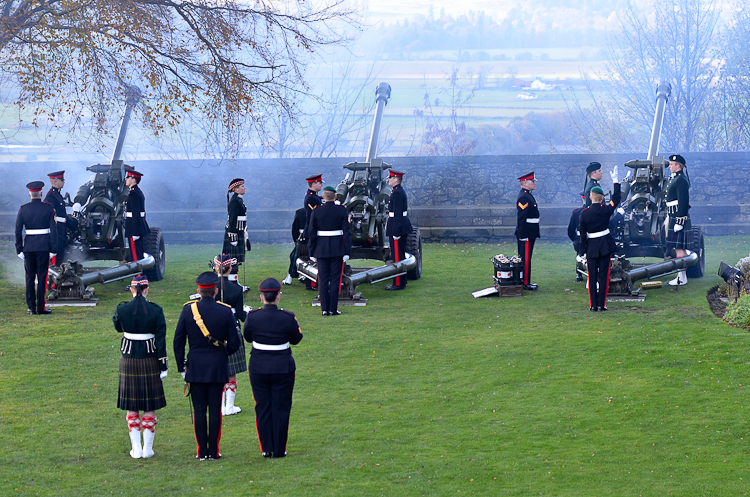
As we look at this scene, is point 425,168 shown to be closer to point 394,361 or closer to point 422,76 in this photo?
point 394,361

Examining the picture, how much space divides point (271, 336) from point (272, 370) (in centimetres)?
26

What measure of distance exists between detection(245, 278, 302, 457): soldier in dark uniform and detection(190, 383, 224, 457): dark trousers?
297mm

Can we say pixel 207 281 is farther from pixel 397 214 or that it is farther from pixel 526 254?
pixel 526 254

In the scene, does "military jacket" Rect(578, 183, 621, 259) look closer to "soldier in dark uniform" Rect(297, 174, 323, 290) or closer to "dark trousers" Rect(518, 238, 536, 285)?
"dark trousers" Rect(518, 238, 536, 285)

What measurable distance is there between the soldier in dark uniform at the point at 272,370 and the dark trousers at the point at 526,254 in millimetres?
7285

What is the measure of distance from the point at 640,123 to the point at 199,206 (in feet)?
55.7

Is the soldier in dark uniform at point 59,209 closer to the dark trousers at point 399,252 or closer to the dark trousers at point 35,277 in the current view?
the dark trousers at point 35,277

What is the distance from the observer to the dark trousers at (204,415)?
674 cm

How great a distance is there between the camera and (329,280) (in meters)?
12.0

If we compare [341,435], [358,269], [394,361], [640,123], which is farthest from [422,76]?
[341,435]

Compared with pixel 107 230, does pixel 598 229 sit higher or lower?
higher

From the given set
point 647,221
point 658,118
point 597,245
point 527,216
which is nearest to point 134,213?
point 527,216

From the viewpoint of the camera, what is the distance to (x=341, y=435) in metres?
7.32

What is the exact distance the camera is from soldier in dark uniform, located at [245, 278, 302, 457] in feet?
22.2
